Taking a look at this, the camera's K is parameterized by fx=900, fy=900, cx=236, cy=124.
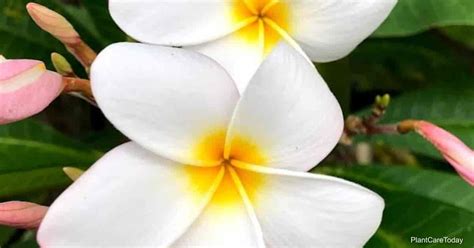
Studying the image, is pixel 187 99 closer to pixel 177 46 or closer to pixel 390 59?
pixel 177 46

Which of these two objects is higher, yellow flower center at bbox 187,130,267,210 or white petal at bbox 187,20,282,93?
white petal at bbox 187,20,282,93

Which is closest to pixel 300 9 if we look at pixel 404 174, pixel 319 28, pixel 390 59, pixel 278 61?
pixel 319 28

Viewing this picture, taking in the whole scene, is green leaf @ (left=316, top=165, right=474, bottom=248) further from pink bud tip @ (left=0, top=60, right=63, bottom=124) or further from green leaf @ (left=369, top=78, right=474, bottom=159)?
pink bud tip @ (left=0, top=60, right=63, bottom=124)

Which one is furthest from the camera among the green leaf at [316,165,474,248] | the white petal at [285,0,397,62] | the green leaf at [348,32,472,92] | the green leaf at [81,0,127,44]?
the green leaf at [348,32,472,92]

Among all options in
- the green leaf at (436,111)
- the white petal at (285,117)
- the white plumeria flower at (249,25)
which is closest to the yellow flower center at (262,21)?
the white plumeria flower at (249,25)

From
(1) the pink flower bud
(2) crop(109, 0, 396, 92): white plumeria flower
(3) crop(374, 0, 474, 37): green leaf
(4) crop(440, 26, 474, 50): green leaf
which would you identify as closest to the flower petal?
(2) crop(109, 0, 396, 92): white plumeria flower

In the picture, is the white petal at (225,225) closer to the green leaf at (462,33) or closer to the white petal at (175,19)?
the white petal at (175,19)
